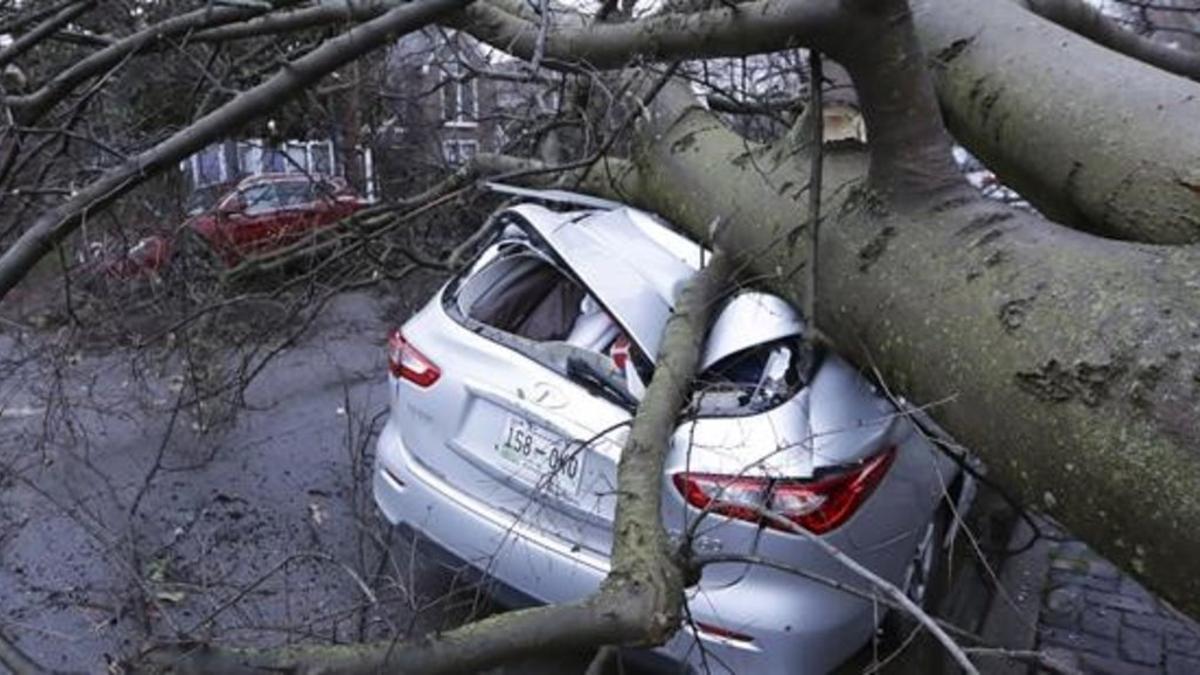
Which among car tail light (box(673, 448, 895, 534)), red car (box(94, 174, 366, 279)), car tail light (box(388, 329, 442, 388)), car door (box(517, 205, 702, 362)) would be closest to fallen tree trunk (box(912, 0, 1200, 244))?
car tail light (box(673, 448, 895, 534))

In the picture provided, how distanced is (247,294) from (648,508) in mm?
3417

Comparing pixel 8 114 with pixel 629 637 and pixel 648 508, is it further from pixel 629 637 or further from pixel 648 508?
pixel 629 637

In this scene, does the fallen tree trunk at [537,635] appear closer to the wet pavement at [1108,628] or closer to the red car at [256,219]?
the wet pavement at [1108,628]

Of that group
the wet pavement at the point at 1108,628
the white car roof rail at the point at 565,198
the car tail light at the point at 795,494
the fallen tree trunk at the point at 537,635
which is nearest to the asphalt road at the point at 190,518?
the fallen tree trunk at the point at 537,635

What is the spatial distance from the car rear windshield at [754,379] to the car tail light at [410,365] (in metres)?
0.93

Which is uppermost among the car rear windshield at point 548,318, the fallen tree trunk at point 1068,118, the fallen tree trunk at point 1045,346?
the fallen tree trunk at point 1068,118

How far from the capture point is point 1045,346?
174 cm

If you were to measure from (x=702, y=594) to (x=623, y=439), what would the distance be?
490 millimetres

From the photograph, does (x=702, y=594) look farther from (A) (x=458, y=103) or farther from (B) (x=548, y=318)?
(A) (x=458, y=103)

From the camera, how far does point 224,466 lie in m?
5.69

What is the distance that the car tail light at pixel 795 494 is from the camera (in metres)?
2.91

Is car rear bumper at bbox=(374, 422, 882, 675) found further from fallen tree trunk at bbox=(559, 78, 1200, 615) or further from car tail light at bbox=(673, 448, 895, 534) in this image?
fallen tree trunk at bbox=(559, 78, 1200, 615)

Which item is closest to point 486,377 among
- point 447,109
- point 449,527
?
point 449,527

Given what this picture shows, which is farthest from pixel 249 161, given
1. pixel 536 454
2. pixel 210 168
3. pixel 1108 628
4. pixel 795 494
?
pixel 1108 628
